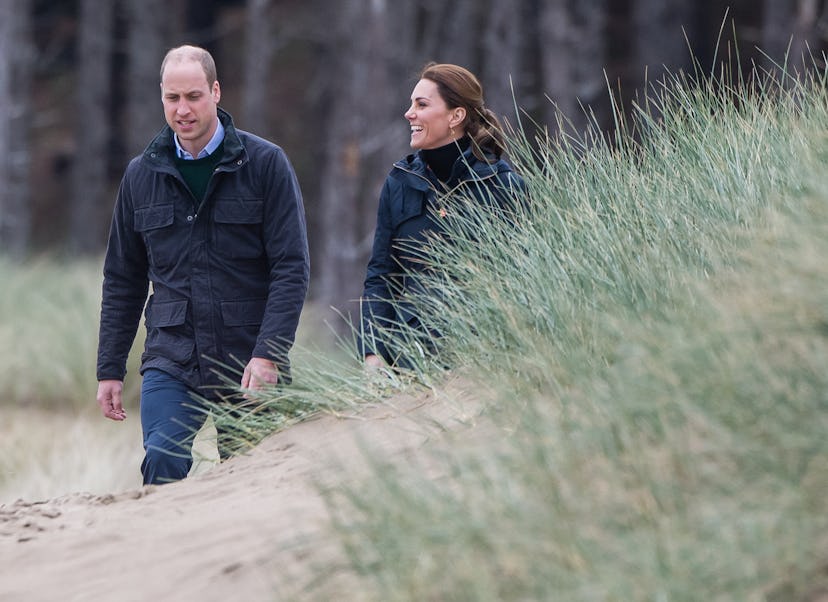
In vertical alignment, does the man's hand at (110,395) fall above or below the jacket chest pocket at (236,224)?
below

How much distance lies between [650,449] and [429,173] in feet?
8.27

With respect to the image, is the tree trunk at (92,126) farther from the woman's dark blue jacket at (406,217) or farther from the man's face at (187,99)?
the man's face at (187,99)

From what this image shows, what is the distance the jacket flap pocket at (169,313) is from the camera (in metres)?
5.04

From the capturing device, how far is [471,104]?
17.6 ft

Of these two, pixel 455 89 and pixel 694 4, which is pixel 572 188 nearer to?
pixel 455 89

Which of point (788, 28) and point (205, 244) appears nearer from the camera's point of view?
point (205, 244)

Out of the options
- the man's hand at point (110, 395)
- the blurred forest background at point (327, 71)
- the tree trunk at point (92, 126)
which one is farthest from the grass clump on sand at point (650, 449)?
the tree trunk at point (92, 126)

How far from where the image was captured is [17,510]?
4.62m

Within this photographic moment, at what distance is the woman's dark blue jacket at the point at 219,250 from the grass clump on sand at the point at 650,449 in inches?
48.9

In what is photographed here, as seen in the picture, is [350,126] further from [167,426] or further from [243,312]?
[167,426]

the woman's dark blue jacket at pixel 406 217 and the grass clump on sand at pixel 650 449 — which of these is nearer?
the grass clump on sand at pixel 650 449

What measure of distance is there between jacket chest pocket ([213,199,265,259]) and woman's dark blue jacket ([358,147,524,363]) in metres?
0.49

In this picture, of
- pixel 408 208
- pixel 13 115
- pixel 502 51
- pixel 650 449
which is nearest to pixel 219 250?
pixel 408 208

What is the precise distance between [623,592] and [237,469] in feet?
6.89
